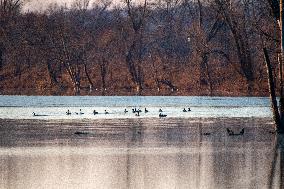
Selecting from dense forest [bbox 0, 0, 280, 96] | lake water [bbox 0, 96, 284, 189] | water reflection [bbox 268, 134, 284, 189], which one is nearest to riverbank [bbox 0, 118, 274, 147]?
lake water [bbox 0, 96, 284, 189]

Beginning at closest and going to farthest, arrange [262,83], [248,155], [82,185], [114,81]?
[82,185] < [248,155] < [262,83] < [114,81]

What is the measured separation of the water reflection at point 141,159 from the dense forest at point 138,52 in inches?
1783

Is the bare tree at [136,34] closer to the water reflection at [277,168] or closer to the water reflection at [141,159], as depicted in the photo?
the water reflection at [141,159]

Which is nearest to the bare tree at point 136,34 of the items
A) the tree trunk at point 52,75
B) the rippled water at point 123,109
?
the tree trunk at point 52,75

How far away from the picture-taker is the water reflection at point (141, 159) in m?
13.8

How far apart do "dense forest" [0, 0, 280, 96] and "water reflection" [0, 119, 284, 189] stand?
4528cm

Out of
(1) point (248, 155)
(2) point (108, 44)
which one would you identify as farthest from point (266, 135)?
(2) point (108, 44)

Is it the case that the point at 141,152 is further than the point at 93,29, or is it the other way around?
the point at 93,29

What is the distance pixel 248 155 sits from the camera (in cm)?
1917

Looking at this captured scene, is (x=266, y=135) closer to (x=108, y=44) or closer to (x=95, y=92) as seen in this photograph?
(x=95, y=92)

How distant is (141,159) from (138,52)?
6955cm

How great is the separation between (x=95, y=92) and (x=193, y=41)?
35.0 ft

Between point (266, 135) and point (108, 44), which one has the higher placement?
point (108, 44)

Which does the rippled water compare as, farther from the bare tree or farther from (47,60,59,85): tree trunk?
(47,60,59,85): tree trunk
